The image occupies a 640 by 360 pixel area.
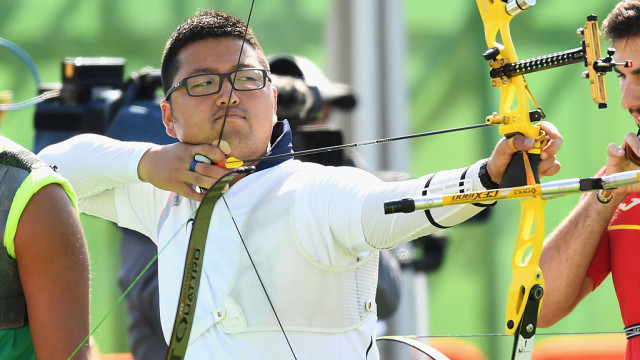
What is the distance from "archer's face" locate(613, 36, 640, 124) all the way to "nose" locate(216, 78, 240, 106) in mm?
693

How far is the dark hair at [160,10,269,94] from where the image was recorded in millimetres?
1875

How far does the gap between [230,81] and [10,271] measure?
1.64 feet

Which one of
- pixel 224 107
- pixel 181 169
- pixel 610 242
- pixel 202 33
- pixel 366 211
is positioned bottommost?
pixel 610 242

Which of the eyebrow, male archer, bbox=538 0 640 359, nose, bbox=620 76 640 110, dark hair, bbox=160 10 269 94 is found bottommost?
male archer, bbox=538 0 640 359

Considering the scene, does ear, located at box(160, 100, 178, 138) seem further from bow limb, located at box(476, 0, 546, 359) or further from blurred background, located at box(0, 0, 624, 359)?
blurred background, located at box(0, 0, 624, 359)

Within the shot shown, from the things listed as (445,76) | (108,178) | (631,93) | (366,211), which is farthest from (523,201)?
(445,76)

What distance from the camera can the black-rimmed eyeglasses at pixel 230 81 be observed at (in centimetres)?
178

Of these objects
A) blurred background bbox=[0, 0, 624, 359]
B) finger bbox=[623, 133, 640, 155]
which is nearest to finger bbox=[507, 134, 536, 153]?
finger bbox=[623, 133, 640, 155]

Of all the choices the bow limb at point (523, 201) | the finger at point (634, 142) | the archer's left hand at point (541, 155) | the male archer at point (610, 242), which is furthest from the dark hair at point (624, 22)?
the archer's left hand at point (541, 155)

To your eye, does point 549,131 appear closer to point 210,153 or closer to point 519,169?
point 519,169

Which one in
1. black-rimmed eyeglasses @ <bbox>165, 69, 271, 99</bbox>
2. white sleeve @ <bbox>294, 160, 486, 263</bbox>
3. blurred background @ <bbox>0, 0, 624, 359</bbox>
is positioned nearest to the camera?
white sleeve @ <bbox>294, 160, 486, 263</bbox>

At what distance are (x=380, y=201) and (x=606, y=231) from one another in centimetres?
58

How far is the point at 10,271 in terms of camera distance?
1549 millimetres

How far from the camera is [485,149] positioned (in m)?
3.85
